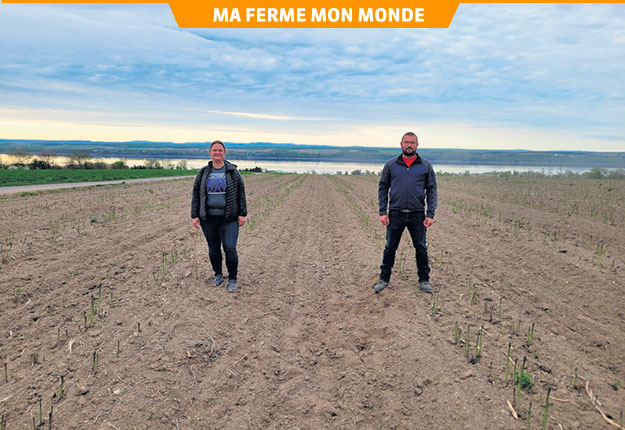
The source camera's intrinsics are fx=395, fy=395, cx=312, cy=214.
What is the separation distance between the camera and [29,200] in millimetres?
15555

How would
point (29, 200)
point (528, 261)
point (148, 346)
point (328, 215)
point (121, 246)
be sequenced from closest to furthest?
point (148, 346) → point (528, 261) → point (121, 246) → point (328, 215) → point (29, 200)

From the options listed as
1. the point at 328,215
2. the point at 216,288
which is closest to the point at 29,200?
the point at 328,215

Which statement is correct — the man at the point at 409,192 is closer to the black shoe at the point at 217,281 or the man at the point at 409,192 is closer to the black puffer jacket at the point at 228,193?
the black puffer jacket at the point at 228,193

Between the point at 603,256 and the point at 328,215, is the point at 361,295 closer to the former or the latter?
the point at 603,256

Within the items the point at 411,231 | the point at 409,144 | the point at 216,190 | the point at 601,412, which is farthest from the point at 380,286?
the point at 601,412

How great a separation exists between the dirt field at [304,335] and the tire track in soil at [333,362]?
2cm

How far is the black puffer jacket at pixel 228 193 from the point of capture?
5.71 metres

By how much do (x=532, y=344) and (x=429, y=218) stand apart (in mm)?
1939

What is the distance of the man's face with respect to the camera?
5.28 m

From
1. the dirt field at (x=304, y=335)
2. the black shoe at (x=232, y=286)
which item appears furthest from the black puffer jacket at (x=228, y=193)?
the dirt field at (x=304, y=335)

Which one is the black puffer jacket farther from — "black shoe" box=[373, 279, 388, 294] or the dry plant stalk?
the dry plant stalk

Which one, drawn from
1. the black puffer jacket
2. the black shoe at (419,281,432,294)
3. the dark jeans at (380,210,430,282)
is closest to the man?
the dark jeans at (380,210,430,282)

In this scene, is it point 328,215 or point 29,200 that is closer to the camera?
point 328,215

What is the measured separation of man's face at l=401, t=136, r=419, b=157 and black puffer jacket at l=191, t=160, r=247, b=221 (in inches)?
92.8
